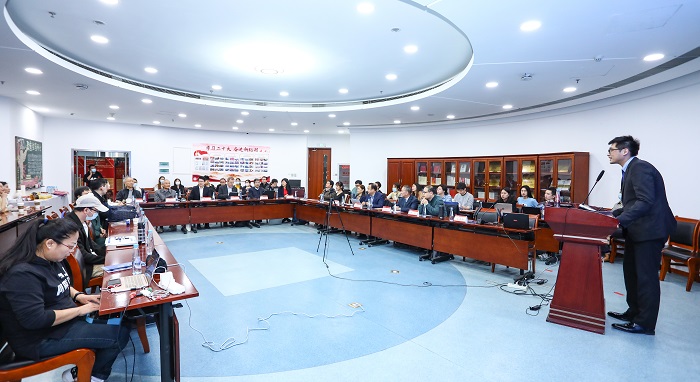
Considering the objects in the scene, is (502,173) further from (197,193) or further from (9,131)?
(9,131)

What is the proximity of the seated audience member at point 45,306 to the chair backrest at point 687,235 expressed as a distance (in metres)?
6.35

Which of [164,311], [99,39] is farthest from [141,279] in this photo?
[99,39]

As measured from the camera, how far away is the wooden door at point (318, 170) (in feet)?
42.8

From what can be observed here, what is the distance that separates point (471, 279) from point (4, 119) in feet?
30.2

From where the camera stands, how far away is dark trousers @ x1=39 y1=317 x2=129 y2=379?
1767mm

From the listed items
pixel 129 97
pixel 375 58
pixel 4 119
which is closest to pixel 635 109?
pixel 375 58

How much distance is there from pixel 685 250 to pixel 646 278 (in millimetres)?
2504

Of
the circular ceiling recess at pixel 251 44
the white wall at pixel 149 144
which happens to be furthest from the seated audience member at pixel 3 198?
the white wall at pixel 149 144

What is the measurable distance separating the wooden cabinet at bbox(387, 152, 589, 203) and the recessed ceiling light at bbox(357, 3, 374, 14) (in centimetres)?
537

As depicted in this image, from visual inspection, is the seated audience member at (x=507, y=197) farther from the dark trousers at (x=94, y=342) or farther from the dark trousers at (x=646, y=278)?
the dark trousers at (x=94, y=342)

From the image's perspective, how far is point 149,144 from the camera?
10.8m

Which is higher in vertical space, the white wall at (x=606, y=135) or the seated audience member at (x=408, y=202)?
the white wall at (x=606, y=135)

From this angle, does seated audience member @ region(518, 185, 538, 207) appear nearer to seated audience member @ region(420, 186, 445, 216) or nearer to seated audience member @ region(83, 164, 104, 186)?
seated audience member @ region(420, 186, 445, 216)

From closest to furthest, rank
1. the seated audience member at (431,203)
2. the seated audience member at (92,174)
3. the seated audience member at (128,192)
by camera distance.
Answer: the seated audience member at (431,203), the seated audience member at (128,192), the seated audience member at (92,174)
